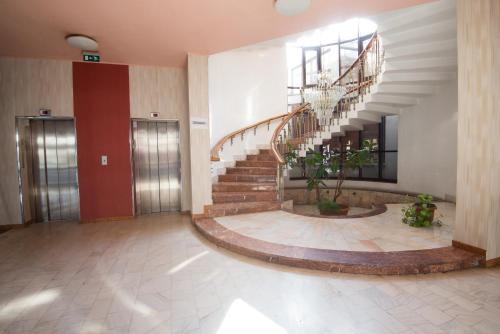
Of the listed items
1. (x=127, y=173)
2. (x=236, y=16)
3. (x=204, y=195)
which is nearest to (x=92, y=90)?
(x=127, y=173)

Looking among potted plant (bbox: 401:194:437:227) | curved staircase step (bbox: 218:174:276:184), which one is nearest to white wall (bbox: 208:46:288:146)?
curved staircase step (bbox: 218:174:276:184)

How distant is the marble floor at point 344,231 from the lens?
343cm

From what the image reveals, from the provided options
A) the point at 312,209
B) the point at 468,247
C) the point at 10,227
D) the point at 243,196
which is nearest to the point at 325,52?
the point at 312,209

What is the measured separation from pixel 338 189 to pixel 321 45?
20.1 feet

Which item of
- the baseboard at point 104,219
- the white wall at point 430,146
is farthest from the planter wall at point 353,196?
the baseboard at point 104,219

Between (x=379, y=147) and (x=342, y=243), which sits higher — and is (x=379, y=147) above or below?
above

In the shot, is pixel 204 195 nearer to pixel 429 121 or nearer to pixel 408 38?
pixel 408 38

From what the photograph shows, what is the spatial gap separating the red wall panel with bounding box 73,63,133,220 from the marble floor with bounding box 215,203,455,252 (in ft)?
7.58

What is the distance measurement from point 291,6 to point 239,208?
3.53 meters

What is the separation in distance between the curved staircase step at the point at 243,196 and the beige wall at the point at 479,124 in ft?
10.9

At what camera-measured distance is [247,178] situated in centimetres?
615

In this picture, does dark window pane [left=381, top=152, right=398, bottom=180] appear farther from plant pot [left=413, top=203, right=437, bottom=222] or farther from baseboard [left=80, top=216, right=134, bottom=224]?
baseboard [left=80, top=216, right=134, bottom=224]

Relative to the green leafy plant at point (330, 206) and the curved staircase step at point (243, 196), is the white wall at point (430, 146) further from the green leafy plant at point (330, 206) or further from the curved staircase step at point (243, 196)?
the curved staircase step at point (243, 196)

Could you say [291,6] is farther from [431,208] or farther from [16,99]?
[16,99]
